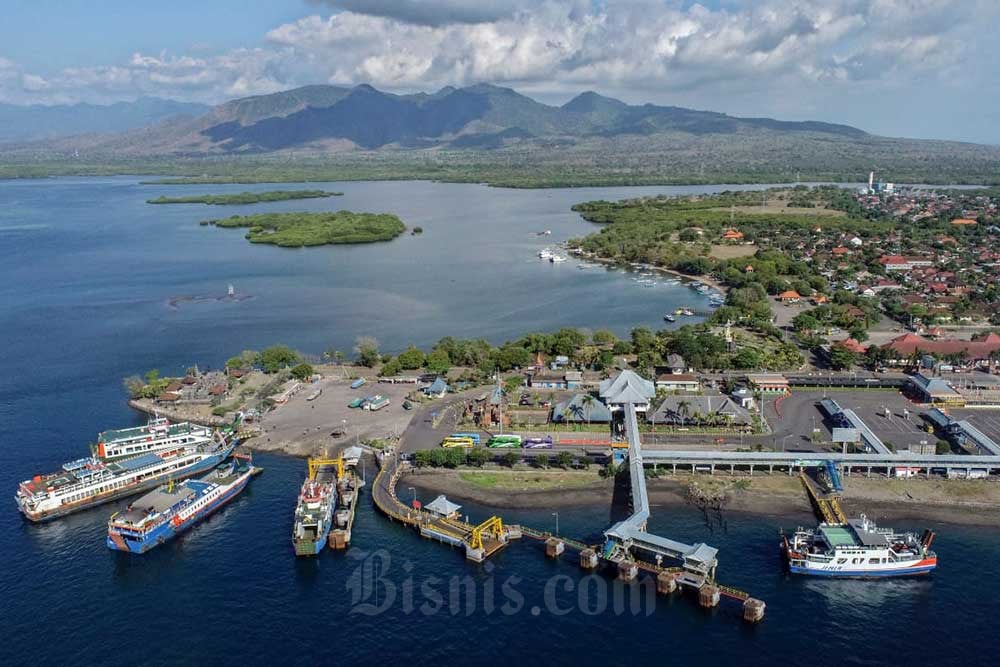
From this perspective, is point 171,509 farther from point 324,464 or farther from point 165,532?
point 324,464

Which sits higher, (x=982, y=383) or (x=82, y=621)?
(x=982, y=383)

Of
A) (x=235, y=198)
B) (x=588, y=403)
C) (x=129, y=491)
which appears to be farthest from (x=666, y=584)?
(x=235, y=198)

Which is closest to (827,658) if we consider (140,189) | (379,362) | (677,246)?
(379,362)

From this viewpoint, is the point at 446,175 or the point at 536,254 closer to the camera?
the point at 536,254

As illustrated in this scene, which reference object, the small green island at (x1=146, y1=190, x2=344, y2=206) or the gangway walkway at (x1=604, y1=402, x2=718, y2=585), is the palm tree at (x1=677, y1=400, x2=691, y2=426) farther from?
the small green island at (x1=146, y1=190, x2=344, y2=206)

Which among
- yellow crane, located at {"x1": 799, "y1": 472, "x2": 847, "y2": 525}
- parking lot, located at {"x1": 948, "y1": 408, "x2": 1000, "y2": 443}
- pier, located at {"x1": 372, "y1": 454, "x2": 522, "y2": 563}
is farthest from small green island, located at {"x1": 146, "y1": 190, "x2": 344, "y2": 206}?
yellow crane, located at {"x1": 799, "y1": 472, "x2": 847, "y2": 525}

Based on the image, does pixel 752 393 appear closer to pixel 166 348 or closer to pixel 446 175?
pixel 166 348

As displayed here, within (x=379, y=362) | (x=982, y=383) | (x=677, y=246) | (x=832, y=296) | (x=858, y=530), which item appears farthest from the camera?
(x=677, y=246)
